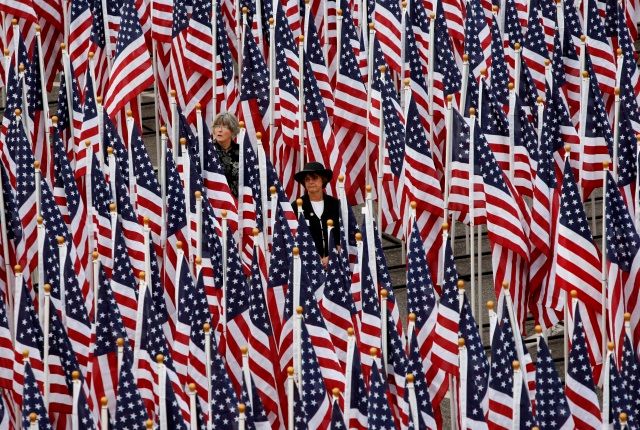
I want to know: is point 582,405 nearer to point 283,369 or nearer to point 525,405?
point 525,405

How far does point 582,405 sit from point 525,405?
3.82 ft

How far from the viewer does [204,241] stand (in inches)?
930

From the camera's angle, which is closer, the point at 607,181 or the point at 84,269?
the point at 607,181

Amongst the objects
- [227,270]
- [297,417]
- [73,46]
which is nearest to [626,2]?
[73,46]

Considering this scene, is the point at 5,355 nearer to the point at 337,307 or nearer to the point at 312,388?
the point at 312,388

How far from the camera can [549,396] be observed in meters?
20.4

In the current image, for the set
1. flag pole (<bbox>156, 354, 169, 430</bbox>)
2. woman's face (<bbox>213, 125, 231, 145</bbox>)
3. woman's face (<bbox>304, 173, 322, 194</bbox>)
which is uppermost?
woman's face (<bbox>213, 125, 231, 145</bbox>)

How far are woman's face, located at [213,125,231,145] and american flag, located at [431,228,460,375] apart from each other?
4.44 meters

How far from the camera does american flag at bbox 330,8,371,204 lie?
2745 centimetres

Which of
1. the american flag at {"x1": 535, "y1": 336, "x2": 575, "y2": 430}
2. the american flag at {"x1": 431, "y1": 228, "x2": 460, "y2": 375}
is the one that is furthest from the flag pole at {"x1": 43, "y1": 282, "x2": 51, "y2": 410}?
the american flag at {"x1": 535, "y1": 336, "x2": 575, "y2": 430}

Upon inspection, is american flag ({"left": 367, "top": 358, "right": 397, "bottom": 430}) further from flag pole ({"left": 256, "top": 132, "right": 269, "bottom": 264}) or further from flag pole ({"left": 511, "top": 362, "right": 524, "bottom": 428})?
flag pole ({"left": 256, "top": 132, "right": 269, "bottom": 264})

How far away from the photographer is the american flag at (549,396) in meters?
20.4

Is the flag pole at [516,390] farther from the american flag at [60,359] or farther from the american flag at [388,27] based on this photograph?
A: the american flag at [388,27]

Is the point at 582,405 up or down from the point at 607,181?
down
